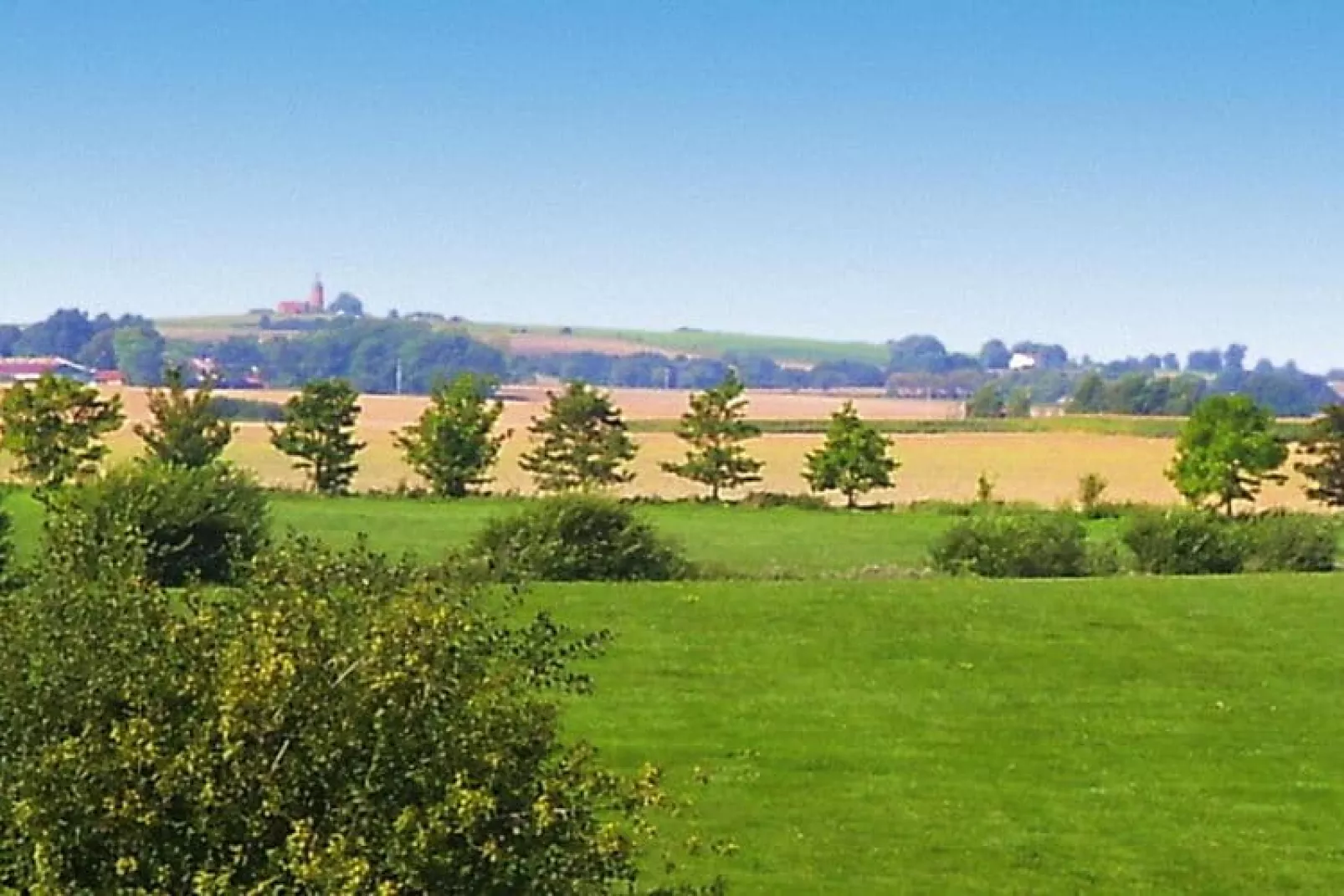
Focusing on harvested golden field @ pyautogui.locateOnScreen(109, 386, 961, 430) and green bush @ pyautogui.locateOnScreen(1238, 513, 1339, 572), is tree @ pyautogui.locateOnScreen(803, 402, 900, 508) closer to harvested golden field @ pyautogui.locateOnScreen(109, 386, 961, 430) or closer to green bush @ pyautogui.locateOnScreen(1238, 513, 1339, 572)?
green bush @ pyautogui.locateOnScreen(1238, 513, 1339, 572)

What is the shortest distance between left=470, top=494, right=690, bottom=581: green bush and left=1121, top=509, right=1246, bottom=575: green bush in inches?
515

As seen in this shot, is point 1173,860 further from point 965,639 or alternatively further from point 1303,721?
point 965,639

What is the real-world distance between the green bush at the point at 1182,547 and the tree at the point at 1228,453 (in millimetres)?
18740

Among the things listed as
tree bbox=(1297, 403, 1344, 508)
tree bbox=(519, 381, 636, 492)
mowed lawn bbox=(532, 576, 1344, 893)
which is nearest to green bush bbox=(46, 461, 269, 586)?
mowed lawn bbox=(532, 576, 1344, 893)

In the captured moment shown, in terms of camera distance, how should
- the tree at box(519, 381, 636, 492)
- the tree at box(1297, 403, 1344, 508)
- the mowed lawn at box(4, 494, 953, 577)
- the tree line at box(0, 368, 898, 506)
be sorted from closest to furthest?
the mowed lawn at box(4, 494, 953, 577) < the tree line at box(0, 368, 898, 506) < the tree at box(1297, 403, 1344, 508) < the tree at box(519, 381, 636, 492)

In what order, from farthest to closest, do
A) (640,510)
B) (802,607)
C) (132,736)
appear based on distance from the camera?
(640,510) → (802,607) → (132,736)

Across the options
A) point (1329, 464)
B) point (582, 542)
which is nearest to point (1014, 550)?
point (582, 542)

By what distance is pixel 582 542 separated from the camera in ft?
140

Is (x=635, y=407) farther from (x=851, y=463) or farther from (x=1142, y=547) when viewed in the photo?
(x=1142, y=547)

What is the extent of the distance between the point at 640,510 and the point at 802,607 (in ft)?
87.9

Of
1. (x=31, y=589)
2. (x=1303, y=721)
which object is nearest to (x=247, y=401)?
(x=1303, y=721)

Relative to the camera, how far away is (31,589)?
1070 cm

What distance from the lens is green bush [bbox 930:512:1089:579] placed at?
46219 millimetres

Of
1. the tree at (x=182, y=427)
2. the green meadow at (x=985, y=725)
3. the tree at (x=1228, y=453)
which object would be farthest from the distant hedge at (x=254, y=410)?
the green meadow at (x=985, y=725)
